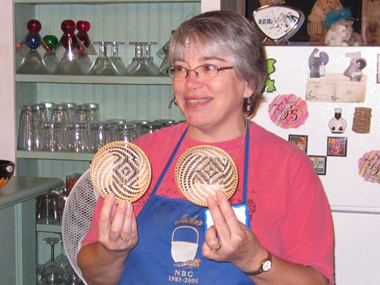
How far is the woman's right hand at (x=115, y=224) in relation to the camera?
1050 mm

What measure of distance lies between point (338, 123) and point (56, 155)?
1282 mm

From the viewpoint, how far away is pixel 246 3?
8.62 feet

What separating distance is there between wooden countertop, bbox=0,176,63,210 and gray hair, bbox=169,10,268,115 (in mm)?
877

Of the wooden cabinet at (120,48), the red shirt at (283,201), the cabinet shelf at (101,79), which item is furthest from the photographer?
the wooden cabinet at (120,48)

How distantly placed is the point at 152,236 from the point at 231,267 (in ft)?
0.61

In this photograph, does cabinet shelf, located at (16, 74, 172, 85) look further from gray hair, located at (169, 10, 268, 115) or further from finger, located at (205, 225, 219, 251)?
finger, located at (205, 225, 219, 251)

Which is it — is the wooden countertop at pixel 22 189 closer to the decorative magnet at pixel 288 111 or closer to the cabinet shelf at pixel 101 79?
the cabinet shelf at pixel 101 79

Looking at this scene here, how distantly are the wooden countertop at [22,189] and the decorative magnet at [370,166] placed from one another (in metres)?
1.14

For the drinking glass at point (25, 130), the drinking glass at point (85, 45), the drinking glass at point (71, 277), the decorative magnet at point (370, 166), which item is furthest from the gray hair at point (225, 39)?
the drinking glass at point (71, 277)

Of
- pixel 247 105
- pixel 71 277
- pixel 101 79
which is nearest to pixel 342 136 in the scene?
pixel 247 105

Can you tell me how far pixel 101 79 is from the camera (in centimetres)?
247

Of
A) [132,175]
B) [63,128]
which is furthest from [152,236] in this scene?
[63,128]

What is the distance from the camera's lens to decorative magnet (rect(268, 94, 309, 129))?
198cm

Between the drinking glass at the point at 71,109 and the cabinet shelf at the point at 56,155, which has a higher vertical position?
the drinking glass at the point at 71,109
